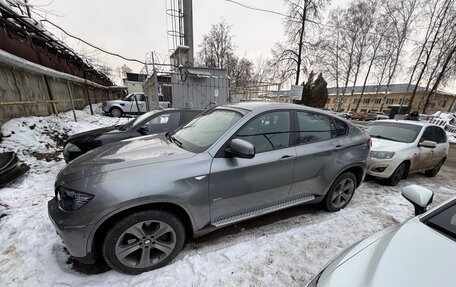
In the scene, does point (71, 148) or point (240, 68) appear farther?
point (240, 68)

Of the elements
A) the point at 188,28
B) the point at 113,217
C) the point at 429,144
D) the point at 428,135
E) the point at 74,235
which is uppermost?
the point at 188,28

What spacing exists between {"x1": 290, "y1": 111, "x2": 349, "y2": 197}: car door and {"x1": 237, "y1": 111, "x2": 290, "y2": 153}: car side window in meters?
0.22

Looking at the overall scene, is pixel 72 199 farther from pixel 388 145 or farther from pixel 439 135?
pixel 439 135

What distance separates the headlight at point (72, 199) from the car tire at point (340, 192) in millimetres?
3175

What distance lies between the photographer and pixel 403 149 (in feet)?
14.3

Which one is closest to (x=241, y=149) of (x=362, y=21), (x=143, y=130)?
(x=143, y=130)

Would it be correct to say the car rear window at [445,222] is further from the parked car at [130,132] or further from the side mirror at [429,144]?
the parked car at [130,132]

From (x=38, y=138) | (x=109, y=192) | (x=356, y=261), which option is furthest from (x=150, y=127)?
(x=356, y=261)

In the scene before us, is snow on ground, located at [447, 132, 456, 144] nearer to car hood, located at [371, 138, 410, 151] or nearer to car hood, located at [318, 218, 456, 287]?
car hood, located at [371, 138, 410, 151]

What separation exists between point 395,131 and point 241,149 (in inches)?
196

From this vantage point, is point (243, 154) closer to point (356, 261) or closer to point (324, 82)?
point (356, 261)

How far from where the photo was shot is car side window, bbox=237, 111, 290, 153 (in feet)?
7.96

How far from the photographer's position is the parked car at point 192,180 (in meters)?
1.79

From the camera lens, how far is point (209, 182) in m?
2.09
